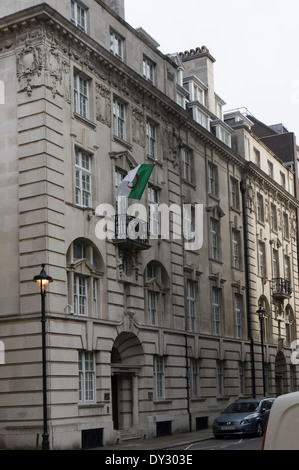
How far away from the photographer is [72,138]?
90.7 ft

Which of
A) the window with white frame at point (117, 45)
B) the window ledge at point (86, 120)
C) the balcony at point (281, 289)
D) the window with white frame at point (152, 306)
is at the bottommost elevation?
the window with white frame at point (152, 306)

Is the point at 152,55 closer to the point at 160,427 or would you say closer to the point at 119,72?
the point at 119,72

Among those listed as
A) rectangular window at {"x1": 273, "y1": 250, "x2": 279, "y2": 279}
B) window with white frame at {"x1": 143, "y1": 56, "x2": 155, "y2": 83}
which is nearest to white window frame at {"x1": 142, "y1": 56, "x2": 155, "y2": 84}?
window with white frame at {"x1": 143, "y1": 56, "x2": 155, "y2": 83}

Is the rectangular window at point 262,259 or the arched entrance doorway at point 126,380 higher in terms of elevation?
the rectangular window at point 262,259

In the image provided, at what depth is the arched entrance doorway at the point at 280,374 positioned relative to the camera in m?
51.1

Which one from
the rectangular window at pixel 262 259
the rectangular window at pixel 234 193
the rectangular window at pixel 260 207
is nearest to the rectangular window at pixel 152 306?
the rectangular window at pixel 234 193

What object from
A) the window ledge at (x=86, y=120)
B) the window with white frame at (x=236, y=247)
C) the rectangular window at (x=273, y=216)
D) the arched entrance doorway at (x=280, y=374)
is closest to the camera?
the window ledge at (x=86, y=120)

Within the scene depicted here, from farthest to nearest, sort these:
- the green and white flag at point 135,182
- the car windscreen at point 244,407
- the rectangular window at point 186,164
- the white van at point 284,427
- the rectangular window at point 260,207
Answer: the rectangular window at point 260,207 < the rectangular window at point 186,164 < the car windscreen at point 244,407 < the green and white flag at point 135,182 < the white van at point 284,427

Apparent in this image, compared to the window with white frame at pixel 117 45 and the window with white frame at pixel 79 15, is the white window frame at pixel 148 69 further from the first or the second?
the window with white frame at pixel 79 15

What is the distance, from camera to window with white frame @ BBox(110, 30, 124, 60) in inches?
1259

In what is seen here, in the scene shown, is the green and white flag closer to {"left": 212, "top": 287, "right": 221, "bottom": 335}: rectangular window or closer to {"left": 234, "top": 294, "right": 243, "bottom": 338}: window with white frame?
{"left": 212, "top": 287, "right": 221, "bottom": 335}: rectangular window

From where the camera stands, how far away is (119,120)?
31750mm

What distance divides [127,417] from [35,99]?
44.6ft

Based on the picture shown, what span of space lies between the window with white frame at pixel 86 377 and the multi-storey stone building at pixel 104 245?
55 millimetres
